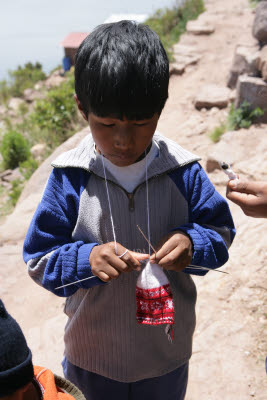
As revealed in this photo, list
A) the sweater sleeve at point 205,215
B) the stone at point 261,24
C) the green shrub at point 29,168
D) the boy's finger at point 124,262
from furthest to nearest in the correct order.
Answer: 1. the green shrub at point 29,168
2. the stone at point 261,24
3. the sweater sleeve at point 205,215
4. the boy's finger at point 124,262

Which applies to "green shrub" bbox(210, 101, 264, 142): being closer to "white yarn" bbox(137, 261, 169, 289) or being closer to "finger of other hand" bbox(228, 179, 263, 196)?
→ "finger of other hand" bbox(228, 179, 263, 196)

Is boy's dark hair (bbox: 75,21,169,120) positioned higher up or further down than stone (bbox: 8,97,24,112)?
higher up

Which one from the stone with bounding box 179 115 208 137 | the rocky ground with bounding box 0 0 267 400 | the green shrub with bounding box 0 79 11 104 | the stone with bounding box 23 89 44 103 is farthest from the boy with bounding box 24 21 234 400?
the green shrub with bounding box 0 79 11 104

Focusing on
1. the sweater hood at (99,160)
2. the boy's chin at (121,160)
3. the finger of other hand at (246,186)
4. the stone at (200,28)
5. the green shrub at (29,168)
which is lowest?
the green shrub at (29,168)

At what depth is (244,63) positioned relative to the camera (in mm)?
6164

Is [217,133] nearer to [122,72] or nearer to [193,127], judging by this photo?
[193,127]

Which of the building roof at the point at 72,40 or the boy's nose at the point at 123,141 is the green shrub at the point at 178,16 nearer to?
the building roof at the point at 72,40

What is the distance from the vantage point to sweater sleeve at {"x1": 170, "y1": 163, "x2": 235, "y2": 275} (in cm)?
134

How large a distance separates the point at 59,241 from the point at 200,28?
10060 mm

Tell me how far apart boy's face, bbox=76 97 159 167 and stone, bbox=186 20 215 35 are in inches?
387

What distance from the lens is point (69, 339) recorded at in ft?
5.03

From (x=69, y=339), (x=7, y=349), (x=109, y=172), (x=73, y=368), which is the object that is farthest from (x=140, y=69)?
(x=73, y=368)

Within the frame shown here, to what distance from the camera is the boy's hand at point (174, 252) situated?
48.9 inches

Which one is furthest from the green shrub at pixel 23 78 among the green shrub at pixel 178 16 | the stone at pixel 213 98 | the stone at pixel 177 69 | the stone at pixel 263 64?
the stone at pixel 263 64
